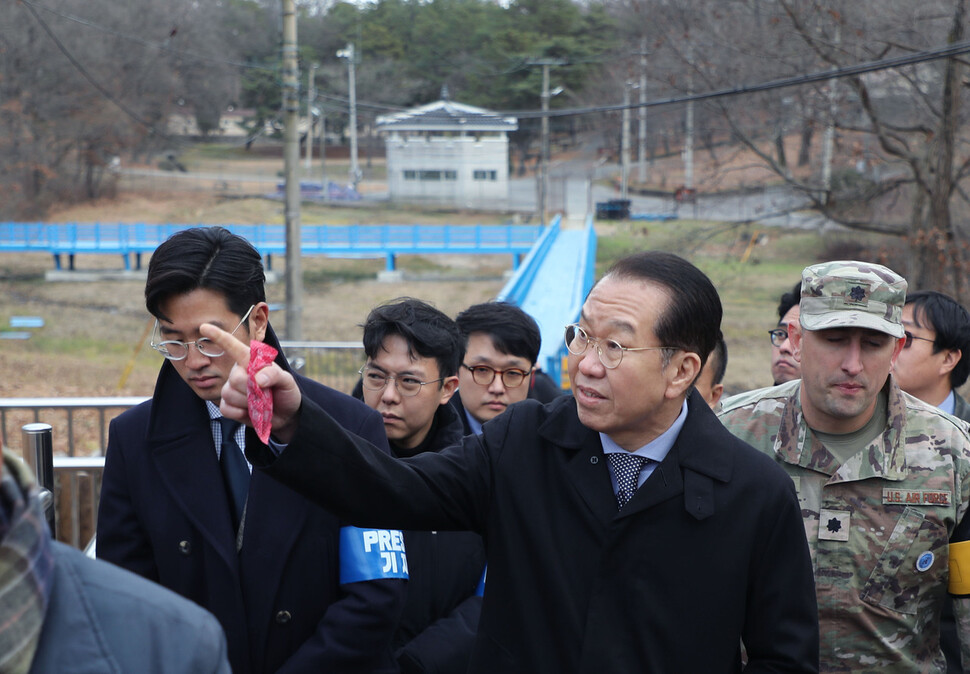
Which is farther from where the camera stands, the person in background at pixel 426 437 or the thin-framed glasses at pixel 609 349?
the person in background at pixel 426 437

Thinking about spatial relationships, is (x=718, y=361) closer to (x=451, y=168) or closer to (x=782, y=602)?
(x=782, y=602)

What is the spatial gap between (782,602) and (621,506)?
16.6 inches

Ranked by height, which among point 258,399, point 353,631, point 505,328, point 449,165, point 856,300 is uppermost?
point 449,165

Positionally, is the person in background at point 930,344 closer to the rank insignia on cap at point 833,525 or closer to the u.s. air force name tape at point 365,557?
the rank insignia on cap at point 833,525

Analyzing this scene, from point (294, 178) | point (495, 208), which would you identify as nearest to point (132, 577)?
point (294, 178)

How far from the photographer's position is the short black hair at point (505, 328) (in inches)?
167

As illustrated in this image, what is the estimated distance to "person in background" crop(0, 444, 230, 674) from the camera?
1.31 meters

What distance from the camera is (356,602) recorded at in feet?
8.29

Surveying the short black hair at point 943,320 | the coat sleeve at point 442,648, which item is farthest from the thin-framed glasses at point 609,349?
the short black hair at point 943,320

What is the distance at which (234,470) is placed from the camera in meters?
2.58

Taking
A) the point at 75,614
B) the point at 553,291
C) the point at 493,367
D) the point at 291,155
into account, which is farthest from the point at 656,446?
the point at 553,291

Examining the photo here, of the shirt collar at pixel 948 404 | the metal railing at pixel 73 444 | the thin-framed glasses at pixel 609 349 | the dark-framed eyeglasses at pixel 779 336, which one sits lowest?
the metal railing at pixel 73 444

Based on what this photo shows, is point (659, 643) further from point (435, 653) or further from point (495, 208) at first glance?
point (495, 208)

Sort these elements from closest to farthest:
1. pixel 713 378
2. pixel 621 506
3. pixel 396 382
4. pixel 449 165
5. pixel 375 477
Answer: pixel 375 477
pixel 621 506
pixel 396 382
pixel 713 378
pixel 449 165
